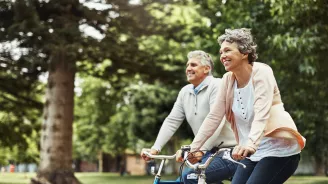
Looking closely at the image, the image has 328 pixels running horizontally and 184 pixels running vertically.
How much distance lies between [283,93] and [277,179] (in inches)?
511

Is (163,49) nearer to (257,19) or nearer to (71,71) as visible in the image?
(71,71)

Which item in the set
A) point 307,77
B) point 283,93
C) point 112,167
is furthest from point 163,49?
point 112,167

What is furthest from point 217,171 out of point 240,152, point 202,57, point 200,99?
point 240,152

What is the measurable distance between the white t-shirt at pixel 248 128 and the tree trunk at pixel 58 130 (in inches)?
558

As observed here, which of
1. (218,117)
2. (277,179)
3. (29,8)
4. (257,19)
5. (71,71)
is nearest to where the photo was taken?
(277,179)

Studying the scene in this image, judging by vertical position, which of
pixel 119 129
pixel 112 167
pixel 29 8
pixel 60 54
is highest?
pixel 29 8

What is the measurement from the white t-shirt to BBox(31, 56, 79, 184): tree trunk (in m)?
14.2

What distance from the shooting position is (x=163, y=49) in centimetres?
1992

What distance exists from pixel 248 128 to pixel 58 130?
583 inches

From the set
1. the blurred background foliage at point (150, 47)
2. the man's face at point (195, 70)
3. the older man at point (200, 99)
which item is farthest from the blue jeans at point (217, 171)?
the blurred background foliage at point (150, 47)

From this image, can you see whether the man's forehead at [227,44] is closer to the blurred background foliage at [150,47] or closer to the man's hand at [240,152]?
the man's hand at [240,152]

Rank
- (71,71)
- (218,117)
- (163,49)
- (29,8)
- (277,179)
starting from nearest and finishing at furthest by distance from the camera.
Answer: (277,179), (218,117), (29,8), (71,71), (163,49)

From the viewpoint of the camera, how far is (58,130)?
60.1 feet

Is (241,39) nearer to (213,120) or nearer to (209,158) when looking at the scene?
(213,120)
